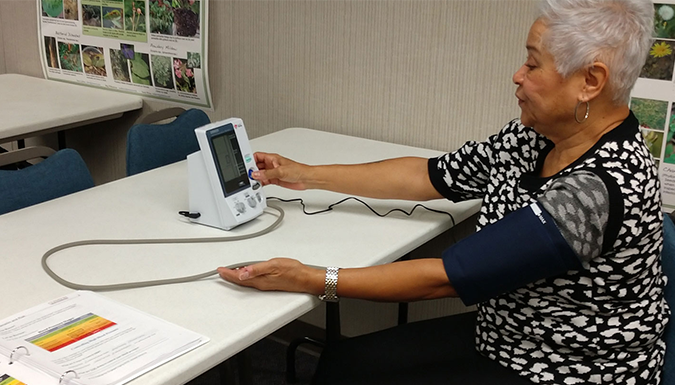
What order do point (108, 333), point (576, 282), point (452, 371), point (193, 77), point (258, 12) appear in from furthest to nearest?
point (193, 77), point (258, 12), point (452, 371), point (576, 282), point (108, 333)

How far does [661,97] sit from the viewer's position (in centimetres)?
178

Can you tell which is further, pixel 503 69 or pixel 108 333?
pixel 503 69

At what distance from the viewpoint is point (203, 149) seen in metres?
1.54

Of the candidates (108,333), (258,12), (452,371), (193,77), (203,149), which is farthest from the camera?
(193,77)

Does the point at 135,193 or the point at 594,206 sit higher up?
the point at 594,206

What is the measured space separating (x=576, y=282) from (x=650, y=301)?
162mm

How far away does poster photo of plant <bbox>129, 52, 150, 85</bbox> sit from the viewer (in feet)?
8.93

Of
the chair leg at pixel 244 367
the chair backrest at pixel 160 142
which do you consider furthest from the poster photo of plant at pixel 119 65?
the chair leg at pixel 244 367

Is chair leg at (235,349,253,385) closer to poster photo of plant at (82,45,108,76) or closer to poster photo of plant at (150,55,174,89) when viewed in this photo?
poster photo of plant at (150,55,174,89)

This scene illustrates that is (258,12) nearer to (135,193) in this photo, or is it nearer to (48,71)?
(135,193)

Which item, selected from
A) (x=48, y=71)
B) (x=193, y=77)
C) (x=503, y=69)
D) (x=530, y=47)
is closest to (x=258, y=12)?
(x=193, y=77)

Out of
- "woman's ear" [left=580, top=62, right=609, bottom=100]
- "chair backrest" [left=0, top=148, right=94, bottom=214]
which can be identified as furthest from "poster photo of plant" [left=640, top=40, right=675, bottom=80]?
"chair backrest" [left=0, top=148, right=94, bottom=214]

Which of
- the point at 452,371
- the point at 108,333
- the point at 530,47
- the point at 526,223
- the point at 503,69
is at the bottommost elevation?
the point at 452,371

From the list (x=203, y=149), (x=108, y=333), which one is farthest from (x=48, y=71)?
(x=108, y=333)
